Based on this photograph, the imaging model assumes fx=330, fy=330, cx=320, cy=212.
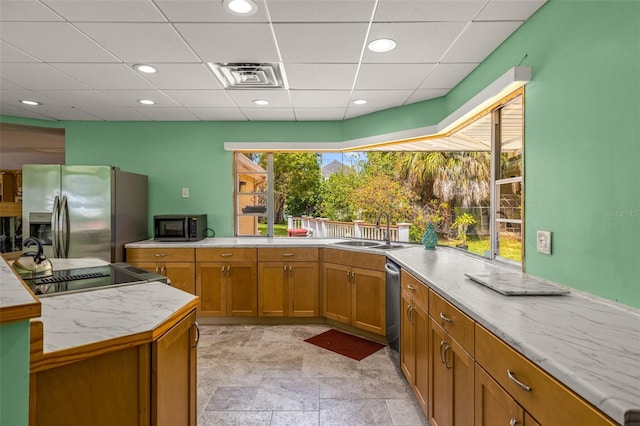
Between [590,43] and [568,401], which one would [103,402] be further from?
[590,43]

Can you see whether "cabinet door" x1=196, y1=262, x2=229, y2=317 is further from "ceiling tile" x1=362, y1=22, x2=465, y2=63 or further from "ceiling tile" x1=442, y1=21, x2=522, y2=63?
"ceiling tile" x1=442, y1=21, x2=522, y2=63

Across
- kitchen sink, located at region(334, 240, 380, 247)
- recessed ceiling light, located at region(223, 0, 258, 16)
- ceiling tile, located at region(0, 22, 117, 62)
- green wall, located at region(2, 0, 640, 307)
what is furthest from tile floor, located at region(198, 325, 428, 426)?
ceiling tile, located at region(0, 22, 117, 62)

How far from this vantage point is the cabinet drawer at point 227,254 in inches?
145

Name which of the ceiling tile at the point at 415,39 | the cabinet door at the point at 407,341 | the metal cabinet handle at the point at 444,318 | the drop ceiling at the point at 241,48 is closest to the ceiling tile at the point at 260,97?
the drop ceiling at the point at 241,48

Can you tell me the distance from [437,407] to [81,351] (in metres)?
1.68

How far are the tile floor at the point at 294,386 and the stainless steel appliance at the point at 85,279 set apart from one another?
0.98 metres

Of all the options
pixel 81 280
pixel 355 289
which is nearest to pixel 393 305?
pixel 355 289

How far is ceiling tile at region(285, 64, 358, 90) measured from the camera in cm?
262

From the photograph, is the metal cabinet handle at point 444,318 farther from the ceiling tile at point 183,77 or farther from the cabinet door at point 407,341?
the ceiling tile at point 183,77

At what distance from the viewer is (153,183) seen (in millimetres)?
4293

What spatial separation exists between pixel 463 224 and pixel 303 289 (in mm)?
1816

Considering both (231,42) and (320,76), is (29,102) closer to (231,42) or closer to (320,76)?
(231,42)

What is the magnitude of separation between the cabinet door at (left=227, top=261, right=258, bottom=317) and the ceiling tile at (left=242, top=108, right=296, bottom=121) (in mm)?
1741

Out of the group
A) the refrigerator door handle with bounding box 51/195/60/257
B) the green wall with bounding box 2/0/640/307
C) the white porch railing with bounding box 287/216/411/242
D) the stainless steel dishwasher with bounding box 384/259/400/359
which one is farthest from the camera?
the white porch railing with bounding box 287/216/411/242
